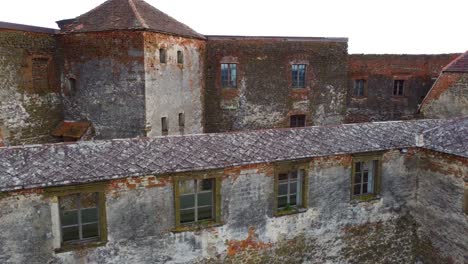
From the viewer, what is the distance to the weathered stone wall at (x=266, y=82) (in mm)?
22312

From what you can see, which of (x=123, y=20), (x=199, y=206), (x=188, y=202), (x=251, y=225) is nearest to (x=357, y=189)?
(x=251, y=225)

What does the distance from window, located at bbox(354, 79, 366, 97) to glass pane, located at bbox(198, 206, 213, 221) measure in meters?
20.0

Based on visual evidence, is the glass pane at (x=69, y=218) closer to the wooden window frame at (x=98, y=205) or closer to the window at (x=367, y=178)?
the wooden window frame at (x=98, y=205)

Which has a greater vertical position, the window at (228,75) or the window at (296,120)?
the window at (228,75)

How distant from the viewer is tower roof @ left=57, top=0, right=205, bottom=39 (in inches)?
682

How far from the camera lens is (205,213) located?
1180 centimetres

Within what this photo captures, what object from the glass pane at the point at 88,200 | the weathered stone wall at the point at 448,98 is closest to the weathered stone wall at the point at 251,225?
the glass pane at the point at 88,200

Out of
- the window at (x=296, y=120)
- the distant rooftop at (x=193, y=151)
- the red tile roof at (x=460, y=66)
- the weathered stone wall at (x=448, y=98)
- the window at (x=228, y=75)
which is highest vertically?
the red tile roof at (x=460, y=66)

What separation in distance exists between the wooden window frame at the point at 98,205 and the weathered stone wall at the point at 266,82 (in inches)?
504

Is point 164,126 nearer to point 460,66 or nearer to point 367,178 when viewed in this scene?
point 367,178

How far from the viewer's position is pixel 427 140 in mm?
13852

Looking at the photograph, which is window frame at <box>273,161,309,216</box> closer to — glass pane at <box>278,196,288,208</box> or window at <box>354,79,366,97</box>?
glass pane at <box>278,196,288,208</box>

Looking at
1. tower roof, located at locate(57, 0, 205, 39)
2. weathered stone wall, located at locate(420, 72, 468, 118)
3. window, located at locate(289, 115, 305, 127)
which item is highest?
tower roof, located at locate(57, 0, 205, 39)

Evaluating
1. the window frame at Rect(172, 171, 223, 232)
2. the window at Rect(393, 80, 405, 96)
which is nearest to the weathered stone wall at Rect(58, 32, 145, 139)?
the window frame at Rect(172, 171, 223, 232)
